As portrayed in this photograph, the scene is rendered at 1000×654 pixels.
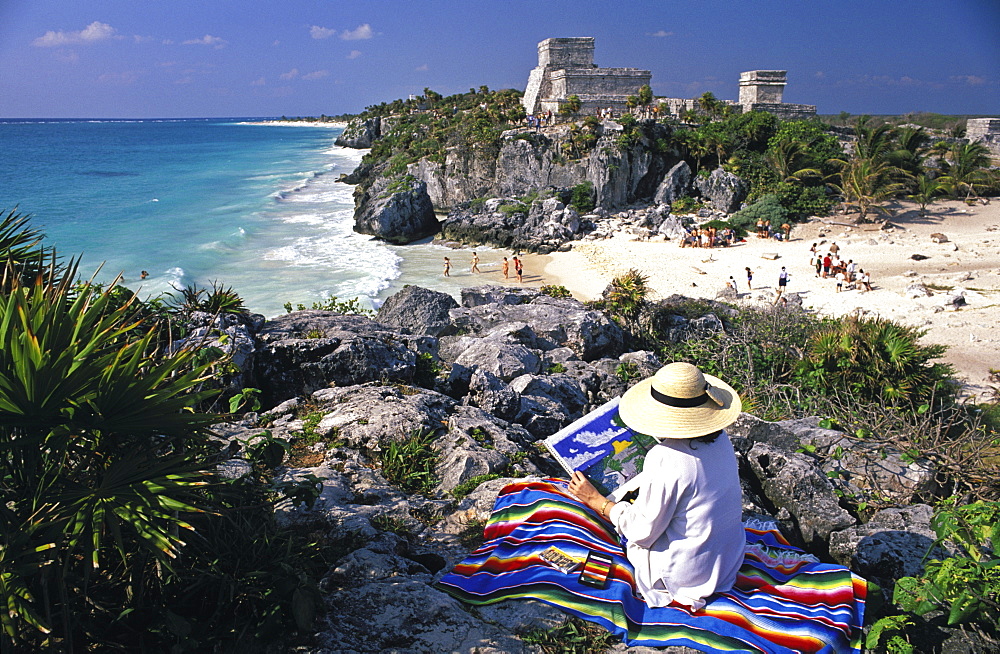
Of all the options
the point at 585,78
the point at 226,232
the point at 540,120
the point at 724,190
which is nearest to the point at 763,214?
the point at 724,190

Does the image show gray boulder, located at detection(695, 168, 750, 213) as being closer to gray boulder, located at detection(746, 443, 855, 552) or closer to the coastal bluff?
the coastal bluff

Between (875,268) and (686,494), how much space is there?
64.2ft

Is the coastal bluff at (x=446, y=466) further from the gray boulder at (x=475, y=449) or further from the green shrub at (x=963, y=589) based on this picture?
the green shrub at (x=963, y=589)

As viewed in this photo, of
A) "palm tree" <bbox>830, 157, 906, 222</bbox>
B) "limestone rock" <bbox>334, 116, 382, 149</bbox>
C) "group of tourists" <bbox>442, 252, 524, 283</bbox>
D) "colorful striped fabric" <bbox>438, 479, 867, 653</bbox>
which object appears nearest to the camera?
"colorful striped fabric" <bbox>438, 479, 867, 653</bbox>

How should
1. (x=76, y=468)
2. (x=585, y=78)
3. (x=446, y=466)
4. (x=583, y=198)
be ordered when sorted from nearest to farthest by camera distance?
(x=76, y=468)
(x=446, y=466)
(x=583, y=198)
(x=585, y=78)

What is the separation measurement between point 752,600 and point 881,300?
1602cm

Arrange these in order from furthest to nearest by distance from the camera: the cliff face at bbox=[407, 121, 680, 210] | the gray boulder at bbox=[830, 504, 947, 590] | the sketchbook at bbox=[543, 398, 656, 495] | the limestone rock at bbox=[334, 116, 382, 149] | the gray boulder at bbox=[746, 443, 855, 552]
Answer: the limestone rock at bbox=[334, 116, 382, 149]
the cliff face at bbox=[407, 121, 680, 210]
the gray boulder at bbox=[746, 443, 855, 552]
the gray boulder at bbox=[830, 504, 947, 590]
the sketchbook at bbox=[543, 398, 656, 495]

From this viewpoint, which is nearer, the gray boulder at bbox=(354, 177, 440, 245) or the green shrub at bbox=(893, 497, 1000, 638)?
the green shrub at bbox=(893, 497, 1000, 638)

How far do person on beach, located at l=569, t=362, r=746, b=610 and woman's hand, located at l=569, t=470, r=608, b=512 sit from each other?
0.59 ft

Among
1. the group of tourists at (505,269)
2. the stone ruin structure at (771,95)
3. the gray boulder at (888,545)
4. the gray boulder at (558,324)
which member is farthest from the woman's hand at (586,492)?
the stone ruin structure at (771,95)

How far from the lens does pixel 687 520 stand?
2.62 meters

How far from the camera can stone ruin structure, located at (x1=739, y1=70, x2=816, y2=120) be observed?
38.1 meters

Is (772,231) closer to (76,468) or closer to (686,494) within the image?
(686,494)

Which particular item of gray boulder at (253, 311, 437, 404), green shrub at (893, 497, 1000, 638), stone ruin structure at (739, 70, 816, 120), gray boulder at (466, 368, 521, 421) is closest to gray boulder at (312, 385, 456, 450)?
gray boulder at (253, 311, 437, 404)
